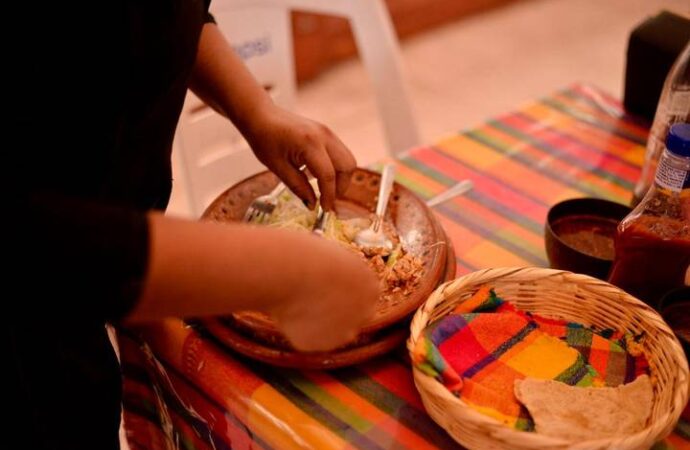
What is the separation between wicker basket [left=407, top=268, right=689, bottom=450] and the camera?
0.66 meters

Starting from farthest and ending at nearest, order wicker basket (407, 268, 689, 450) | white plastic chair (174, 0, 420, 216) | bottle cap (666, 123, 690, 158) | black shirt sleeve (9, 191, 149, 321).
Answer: white plastic chair (174, 0, 420, 216), bottle cap (666, 123, 690, 158), wicker basket (407, 268, 689, 450), black shirt sleeve (9, 191, 149, 321)

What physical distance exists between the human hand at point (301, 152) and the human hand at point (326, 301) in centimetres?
32

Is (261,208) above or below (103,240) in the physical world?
below

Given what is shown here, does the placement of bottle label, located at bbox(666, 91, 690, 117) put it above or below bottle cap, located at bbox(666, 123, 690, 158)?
Answer: below

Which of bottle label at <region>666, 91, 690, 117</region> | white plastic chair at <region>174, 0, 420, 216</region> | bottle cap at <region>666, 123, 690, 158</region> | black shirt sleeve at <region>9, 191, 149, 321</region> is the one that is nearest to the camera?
black shirt sleeve at <region>9, 191, 149, 321</region>

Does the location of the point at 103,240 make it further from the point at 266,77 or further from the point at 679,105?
the point at 266,77

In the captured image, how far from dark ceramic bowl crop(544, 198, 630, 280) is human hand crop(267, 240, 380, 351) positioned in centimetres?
40

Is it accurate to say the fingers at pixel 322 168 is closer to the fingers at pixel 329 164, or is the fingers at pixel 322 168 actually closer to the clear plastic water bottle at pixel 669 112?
the fingers at pixel 329 164

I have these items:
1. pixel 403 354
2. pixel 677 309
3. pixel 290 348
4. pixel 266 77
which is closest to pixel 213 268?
pixel 290 348

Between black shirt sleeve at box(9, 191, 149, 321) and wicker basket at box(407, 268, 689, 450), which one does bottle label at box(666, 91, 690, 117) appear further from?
black shirt sleeve at box(9, 191, 149, 321)

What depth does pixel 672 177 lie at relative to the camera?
78cm

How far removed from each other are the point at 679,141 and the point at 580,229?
0.90ft

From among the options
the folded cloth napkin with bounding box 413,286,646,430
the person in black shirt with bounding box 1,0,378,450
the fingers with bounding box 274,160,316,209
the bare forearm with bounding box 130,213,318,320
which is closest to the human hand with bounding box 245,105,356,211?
the fingers with bounding box 274,160,316,209

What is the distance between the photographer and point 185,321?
2.87 ft
